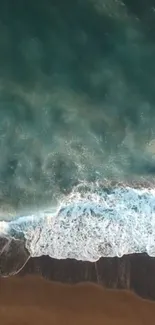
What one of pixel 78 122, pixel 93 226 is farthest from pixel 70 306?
pixel 78 122

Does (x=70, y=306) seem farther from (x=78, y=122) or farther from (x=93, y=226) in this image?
(x=78, y=122)

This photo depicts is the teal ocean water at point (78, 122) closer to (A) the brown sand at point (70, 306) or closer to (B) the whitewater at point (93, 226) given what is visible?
(B) the whitewater at point (93, 226)

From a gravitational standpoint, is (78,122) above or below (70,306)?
above

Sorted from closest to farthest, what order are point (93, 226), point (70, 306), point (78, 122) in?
point (70, 306) < point (93, 226) < point (78, 122)

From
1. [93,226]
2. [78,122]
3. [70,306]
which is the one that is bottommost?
[70,306]

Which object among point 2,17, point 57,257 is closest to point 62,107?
point 2,17

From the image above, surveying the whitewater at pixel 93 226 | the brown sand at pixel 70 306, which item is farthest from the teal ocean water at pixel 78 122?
the brown sand at pixel 70 306

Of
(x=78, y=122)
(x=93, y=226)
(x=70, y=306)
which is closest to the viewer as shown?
(x=70, y=306)
